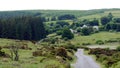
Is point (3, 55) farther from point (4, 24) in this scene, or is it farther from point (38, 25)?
point (38, 25)

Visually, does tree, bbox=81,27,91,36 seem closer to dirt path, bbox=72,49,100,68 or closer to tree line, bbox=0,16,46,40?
tree line, bbox=0,16,46,40

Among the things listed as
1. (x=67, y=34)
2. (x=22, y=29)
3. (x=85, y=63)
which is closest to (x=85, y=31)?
(x=67, y=34)

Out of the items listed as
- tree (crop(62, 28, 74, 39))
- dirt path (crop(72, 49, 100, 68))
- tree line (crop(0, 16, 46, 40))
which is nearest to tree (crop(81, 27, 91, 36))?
tree (crop(62, 28, 74, 39))

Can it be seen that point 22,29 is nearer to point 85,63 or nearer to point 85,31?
point 85,31

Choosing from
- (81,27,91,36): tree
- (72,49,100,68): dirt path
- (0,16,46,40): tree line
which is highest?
(72,49,100,68): dirt path

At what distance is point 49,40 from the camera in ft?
505

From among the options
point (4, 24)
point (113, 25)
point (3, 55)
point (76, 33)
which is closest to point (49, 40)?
point (4, 24)

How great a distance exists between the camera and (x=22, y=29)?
14600 cm

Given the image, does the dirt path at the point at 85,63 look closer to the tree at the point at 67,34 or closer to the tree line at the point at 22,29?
the tree line at the point at 22,29

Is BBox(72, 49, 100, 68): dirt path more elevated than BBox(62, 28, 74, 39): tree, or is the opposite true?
BBox(72, 49, 100, 68): dirt path

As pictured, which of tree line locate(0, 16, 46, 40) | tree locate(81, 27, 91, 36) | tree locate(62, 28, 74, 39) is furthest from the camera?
tree locate(81, 27, 91, 36)

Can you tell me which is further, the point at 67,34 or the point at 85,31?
the point at 85,31

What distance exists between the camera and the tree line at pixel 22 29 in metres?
140

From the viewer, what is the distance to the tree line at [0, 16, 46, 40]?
140 meters
